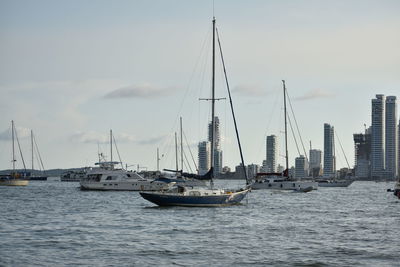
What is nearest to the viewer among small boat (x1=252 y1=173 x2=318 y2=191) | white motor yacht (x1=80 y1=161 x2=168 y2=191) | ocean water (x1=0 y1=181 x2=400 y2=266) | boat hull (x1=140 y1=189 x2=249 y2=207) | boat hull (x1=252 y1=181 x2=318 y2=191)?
ocean water (x1=0 y1=181 x2=400 y2=266)

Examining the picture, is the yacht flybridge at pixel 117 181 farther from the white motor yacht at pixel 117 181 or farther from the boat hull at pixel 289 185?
the boat hull at pixel 289 185

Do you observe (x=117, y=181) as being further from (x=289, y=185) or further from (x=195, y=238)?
(x=195, y=238)

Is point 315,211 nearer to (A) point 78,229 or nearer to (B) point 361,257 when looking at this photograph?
(A) point 78,229

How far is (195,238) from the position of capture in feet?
143

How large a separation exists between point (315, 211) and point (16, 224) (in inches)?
1264

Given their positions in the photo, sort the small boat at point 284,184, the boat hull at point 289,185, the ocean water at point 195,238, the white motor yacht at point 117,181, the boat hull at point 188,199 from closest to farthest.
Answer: the ocean water at point 195,238 < the boat hull at point 188,199 < the white motor yacht at point 117,181 < the boat hull at point 289,185 < the small boat at point 284,184

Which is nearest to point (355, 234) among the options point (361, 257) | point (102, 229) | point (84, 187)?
point (361, 257)

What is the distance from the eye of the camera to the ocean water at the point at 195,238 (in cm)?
3497

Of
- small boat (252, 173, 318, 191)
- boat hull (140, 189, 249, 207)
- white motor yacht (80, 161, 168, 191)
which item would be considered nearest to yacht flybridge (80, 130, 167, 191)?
white motor yacht (80, 161, 168, 191)

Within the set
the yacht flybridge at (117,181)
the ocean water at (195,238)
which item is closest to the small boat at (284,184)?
the yacht flybridge at (117,181)

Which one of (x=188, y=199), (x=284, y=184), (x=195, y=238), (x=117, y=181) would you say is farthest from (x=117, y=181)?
(x=195, y=238)

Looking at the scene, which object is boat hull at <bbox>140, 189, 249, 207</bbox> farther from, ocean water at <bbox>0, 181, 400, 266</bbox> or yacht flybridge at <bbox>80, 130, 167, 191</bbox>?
yacht flybridge at <bbox>80, 130, 167, 191</bbox>

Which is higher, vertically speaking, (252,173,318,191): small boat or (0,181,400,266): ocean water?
(252,173,318,191): small boat

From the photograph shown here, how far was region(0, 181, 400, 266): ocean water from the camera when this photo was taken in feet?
115
